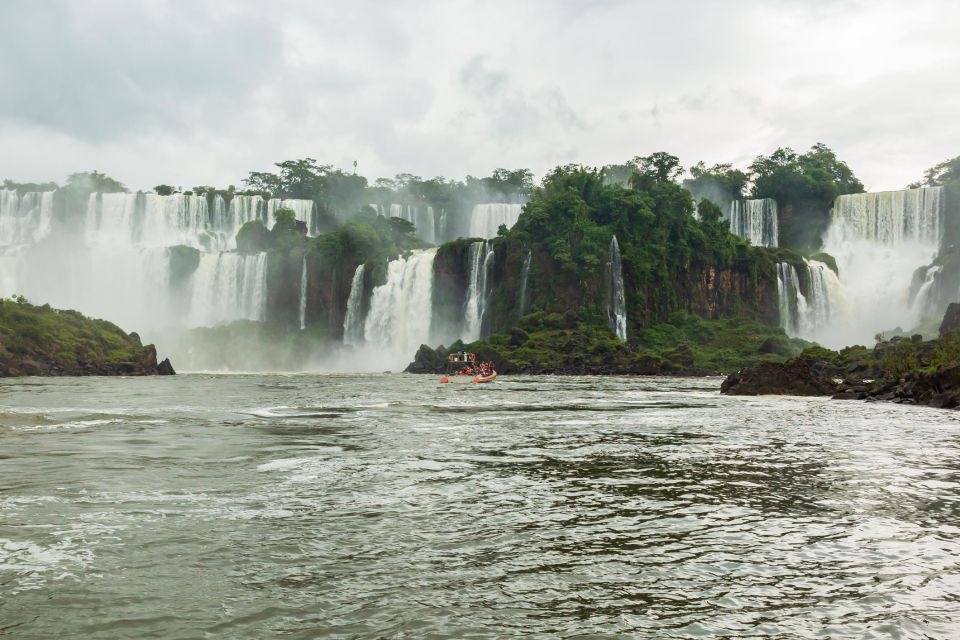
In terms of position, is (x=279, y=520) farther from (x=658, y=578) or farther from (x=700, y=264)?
(x=700, y=264)

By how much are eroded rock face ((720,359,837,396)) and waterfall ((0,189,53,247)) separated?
93409 millimetres

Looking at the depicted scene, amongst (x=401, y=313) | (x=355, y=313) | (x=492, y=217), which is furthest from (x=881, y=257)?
(x=355, y=313)

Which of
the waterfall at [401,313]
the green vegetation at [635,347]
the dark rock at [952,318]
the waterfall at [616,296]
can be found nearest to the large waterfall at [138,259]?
the waterfall at [401,313]

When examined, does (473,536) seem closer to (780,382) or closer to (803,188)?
(780,382)

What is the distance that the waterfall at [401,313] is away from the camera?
3445 inches

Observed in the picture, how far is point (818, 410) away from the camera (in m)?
29.8

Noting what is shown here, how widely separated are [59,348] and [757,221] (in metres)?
91.1

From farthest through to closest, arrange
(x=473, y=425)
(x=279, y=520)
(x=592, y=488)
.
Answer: (x=473, y=425) → (x=592, y=488) → (x=279, y=520)

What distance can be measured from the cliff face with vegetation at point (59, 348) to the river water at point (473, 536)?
47.4 meters

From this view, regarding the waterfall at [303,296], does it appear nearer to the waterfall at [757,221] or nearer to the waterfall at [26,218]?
the waterfall at [26,218]

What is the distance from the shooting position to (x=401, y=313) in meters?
88.0

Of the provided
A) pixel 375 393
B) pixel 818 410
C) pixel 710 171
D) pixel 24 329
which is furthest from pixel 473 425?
pixel 710 171

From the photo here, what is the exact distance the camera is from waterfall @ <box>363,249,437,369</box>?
8750 cm

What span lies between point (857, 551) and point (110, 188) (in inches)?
5156
